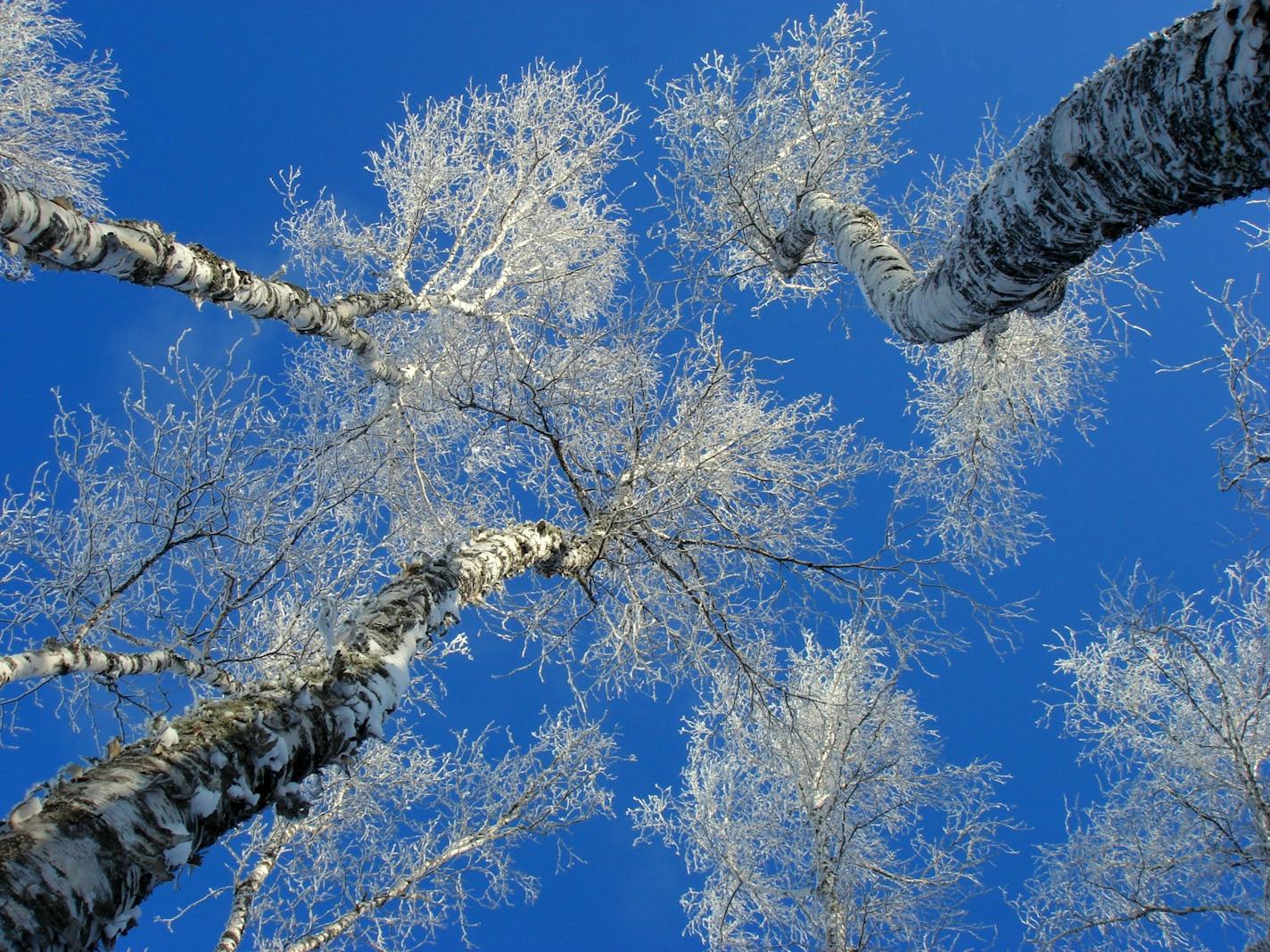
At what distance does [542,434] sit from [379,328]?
542 cm

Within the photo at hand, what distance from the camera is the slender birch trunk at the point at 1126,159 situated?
192 cm

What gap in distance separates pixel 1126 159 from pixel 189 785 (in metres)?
3.19

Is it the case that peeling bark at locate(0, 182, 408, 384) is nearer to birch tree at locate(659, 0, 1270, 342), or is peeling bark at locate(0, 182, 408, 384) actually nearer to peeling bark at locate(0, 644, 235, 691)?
peeling bark at locate(0, 644, 235, 691)

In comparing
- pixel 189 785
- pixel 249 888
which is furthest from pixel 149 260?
pixel 249 888

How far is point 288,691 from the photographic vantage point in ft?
8.97

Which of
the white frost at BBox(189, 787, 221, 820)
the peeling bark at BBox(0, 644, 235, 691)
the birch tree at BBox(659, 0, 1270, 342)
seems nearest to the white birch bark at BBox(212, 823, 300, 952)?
the peeling bark at BBox(0, 644, 235, 691)

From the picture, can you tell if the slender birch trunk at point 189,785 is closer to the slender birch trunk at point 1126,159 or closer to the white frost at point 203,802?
the white frost at point 203,802

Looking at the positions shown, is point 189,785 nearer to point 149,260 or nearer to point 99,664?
point 99,664

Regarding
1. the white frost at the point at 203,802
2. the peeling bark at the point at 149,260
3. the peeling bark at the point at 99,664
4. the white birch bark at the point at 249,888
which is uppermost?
the peeling bark at the point at 149,260

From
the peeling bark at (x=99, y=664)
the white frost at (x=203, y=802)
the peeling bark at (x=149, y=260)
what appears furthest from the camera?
the peeling bark at (x=99, y=664)

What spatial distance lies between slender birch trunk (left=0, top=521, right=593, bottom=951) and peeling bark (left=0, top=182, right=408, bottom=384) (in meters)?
2.68

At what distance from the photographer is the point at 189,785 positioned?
2082 mm

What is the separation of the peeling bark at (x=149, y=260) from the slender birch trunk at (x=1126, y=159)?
178 inches

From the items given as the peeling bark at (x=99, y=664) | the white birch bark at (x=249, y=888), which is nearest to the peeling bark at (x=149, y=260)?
the peeling bark at (x=99, y=664)
